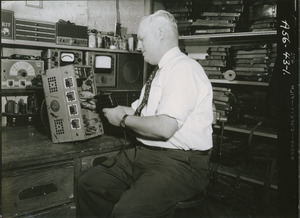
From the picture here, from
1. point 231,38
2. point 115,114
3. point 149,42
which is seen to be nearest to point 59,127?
point 115,114

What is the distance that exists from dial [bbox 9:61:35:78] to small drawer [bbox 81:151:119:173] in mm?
1089

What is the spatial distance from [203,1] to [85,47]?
1.47 m

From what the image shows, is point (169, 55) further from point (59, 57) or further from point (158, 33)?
point (59, 57)

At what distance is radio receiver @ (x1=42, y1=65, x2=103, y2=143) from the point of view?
1921 millimetres

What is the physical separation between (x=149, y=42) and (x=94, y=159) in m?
0.85

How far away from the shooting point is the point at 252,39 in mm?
3287

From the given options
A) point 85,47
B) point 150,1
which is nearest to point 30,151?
point 85,47

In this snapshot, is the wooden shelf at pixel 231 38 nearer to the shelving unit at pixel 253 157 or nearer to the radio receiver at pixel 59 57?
the shelving unit at pixel 253 157

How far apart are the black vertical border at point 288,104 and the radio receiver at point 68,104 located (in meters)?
1.23

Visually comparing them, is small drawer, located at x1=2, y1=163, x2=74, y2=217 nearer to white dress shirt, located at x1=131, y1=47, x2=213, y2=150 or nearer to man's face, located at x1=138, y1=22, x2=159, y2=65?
white dress shirt, located at x1=131, y1=47, x2=213, y2=150

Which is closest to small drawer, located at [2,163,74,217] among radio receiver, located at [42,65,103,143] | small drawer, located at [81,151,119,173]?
small drawer, located at [81,151,119,173]

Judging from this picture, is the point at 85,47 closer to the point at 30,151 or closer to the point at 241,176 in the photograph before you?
the point at 30,151

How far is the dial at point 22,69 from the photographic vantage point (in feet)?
8.05

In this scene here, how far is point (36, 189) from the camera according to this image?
166 centimetres
